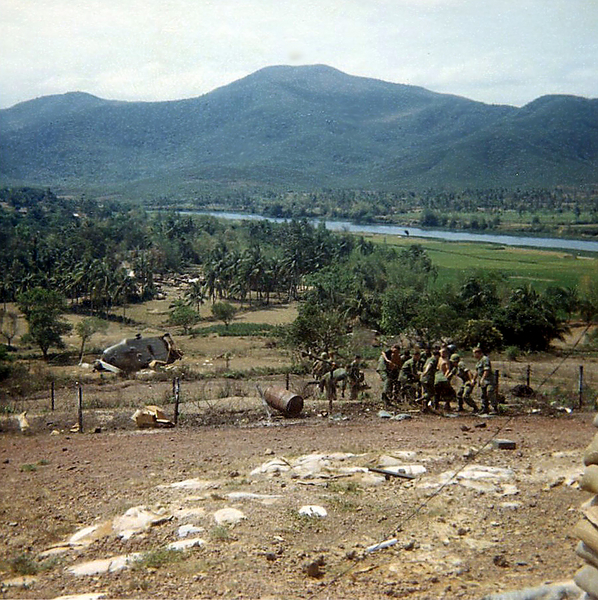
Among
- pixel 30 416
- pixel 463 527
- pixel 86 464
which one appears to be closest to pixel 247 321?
pixel 30 416

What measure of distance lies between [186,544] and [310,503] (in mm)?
1763

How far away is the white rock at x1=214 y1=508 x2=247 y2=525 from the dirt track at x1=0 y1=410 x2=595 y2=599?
2.9 inches

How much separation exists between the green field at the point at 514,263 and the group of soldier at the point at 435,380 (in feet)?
122

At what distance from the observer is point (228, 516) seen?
27.3 feet

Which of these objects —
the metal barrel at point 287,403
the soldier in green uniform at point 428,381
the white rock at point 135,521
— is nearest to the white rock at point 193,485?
the white rock at point 135,521

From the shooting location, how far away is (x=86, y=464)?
433 inches

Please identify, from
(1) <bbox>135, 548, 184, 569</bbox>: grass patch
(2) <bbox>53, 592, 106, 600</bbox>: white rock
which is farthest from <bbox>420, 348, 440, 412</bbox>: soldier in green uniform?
(2) <bbox>53, 592, 106, 600</bbox>: white rock

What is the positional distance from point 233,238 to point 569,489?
87.1 metres

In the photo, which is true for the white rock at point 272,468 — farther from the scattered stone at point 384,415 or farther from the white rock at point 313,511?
the scattered stone at point 384,415

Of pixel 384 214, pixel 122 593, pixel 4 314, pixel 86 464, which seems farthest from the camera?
pixel 384 214

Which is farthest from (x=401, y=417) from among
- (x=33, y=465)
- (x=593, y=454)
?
(x=593, y=454)

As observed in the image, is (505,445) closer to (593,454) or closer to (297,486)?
(297,486)

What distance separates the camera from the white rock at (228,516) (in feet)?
26.9

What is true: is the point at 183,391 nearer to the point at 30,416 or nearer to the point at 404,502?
the point at 30,416
